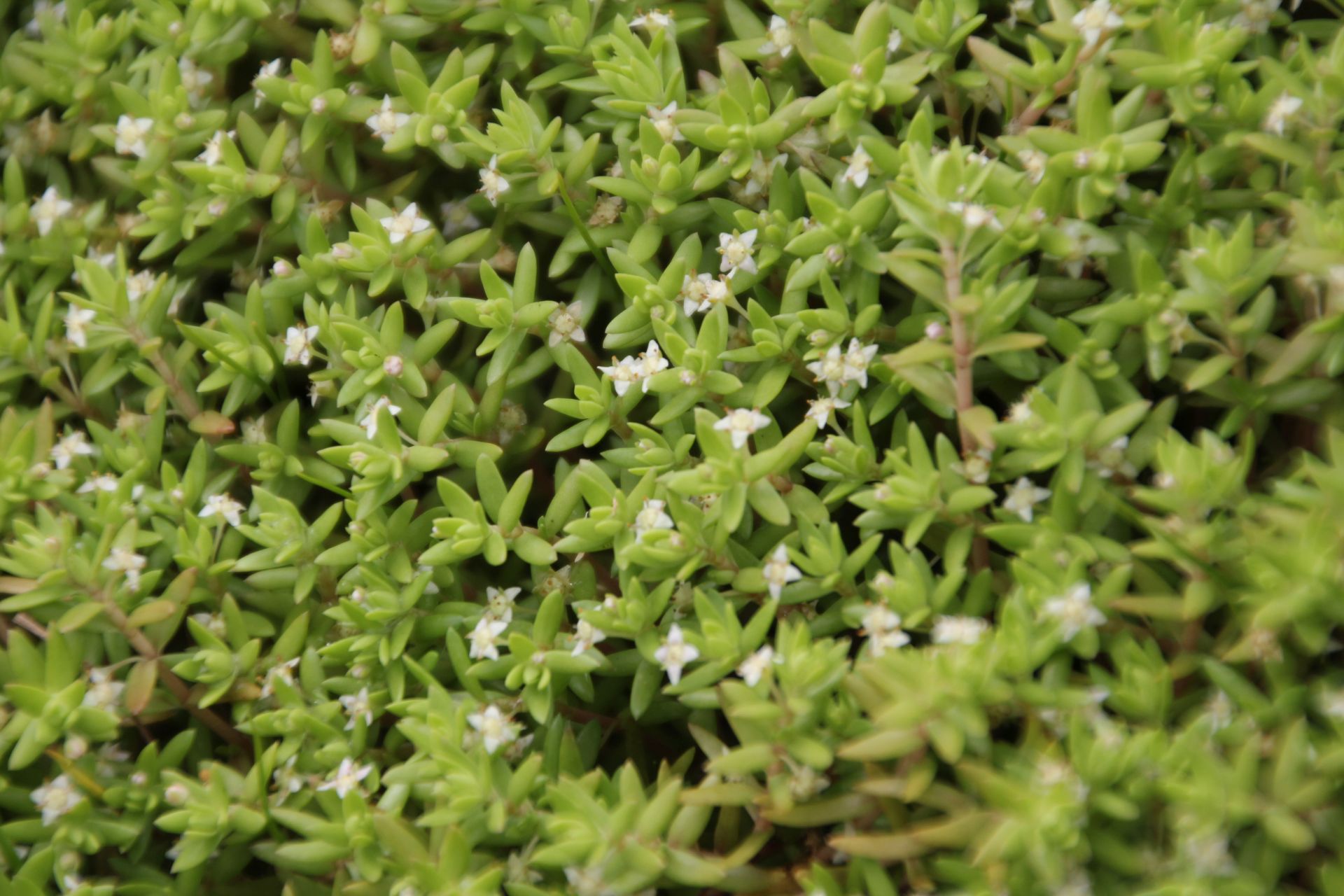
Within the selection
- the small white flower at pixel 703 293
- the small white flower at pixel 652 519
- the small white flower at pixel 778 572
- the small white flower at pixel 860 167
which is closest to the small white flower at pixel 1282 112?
the small white flower at pixel 860 167

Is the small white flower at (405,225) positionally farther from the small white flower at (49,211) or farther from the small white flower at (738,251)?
the small white flower at (49,211)

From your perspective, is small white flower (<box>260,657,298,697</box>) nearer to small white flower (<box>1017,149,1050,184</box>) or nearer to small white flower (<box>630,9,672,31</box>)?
small white flower (<box>630,9,672,31</box>)

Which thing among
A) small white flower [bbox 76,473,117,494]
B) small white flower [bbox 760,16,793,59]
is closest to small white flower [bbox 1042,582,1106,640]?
small white flower [bbox 760,16,793,59]

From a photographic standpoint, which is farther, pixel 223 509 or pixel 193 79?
pixel 193 79

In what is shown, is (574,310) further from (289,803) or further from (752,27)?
(289,803)

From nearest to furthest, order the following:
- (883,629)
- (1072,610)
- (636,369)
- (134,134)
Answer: (1072,610) → (883,629) → (636,369) → (134,134)

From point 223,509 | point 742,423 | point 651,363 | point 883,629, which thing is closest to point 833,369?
point 742,423

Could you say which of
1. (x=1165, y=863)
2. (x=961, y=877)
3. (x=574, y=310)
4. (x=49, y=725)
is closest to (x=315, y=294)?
(x=574, y=310)

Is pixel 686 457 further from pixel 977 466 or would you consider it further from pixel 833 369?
pixel 977 466
